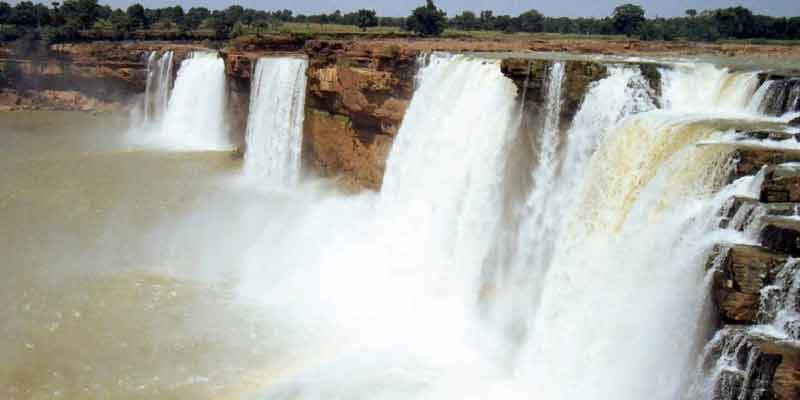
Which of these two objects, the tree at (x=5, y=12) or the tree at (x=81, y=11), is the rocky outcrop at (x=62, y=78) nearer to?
the tree at (x=81, y=11)

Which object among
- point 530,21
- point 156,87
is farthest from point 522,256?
point 530,21

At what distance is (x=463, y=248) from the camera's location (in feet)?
46.1

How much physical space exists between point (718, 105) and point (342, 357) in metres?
7.30

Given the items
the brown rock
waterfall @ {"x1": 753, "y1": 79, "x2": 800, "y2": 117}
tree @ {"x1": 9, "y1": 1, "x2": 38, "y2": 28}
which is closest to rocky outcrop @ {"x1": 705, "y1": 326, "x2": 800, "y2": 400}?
→ the brown rock

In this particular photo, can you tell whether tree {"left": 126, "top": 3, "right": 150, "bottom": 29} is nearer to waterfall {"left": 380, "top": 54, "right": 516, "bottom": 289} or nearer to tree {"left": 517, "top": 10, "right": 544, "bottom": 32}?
tree {"left": 517, "top": 10, "right": 544, "bottom": 32}

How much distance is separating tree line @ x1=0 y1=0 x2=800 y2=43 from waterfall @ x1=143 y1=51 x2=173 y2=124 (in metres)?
9.34

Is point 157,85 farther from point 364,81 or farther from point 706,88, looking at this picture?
point 706,88

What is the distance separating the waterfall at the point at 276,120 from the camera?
2312cm

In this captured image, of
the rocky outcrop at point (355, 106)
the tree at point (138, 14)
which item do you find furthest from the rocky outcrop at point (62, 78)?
the tree at point (138, 14)

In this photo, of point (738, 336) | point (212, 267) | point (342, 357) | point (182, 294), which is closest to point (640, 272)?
point (738, 336)

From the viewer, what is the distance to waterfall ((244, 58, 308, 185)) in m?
23.1

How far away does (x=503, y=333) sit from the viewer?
12344mm

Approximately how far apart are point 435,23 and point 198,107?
64.4ft

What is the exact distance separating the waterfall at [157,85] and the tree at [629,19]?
23623mm
